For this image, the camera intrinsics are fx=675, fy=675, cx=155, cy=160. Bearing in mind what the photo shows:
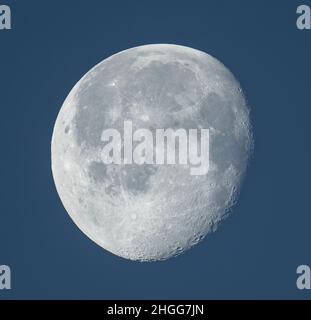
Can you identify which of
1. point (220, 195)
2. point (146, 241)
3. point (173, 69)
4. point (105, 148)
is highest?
point (173, 69)

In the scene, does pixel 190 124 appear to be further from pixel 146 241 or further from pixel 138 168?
pixel 146 241

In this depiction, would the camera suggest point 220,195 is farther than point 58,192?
No

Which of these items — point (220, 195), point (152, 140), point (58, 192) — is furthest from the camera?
point (58, 192)

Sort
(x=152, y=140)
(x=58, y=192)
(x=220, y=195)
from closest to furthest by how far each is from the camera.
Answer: (x=152, y=140) < (x=220, y=195) < (x=58, y=192)

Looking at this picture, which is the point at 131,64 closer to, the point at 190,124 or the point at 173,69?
the point at 173,69

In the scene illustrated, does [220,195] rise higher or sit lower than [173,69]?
lower

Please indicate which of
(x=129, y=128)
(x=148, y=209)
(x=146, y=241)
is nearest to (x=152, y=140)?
(x=129, y=128)
